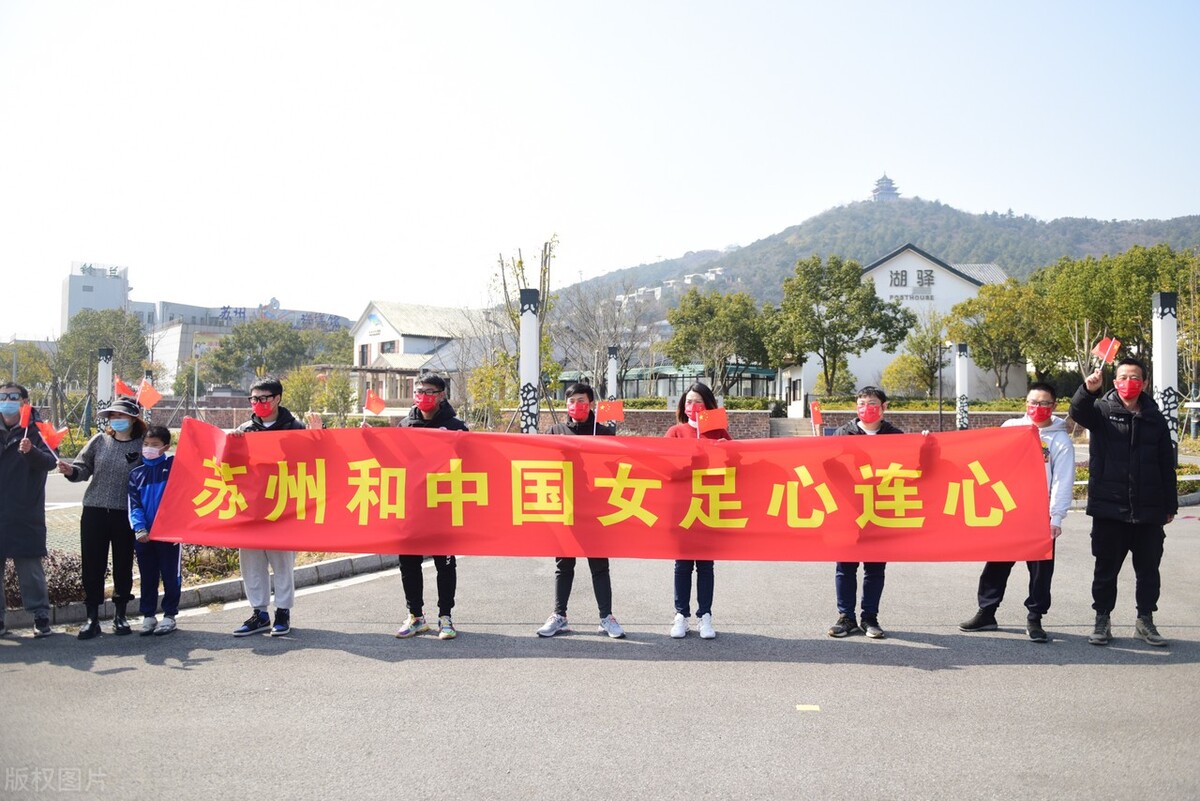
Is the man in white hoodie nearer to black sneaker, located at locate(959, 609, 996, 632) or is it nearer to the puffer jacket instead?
black sneaker, located at locate(959, 609, 996, 632)

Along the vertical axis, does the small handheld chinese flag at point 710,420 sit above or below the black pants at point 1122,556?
above

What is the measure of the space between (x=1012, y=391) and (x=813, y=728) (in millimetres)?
45633

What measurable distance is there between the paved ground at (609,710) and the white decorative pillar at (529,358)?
7965 millimetres

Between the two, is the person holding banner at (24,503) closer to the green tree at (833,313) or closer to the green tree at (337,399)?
the green tree at (337,399)

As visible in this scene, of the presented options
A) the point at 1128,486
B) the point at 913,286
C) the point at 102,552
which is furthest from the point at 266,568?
the point at 913,286

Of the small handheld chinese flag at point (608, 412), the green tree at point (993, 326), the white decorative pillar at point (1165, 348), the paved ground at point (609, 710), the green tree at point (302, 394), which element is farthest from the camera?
the green tree at point (993, 326)

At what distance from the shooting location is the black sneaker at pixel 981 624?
20.5ft

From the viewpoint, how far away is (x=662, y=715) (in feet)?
14.8

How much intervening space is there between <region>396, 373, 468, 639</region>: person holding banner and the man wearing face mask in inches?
177

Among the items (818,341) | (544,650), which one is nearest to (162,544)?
(544,650)

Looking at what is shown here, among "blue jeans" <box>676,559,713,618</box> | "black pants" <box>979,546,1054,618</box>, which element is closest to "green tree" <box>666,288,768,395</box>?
"black pants" <box>979,546,1054,618</box>

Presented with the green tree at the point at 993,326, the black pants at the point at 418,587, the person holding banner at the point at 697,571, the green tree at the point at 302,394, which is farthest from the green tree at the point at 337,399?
the person holding banner at the point at 697,571

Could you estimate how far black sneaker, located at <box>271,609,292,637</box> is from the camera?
6.12 meters

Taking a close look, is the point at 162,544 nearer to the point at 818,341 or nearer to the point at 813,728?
the point at 813,728
